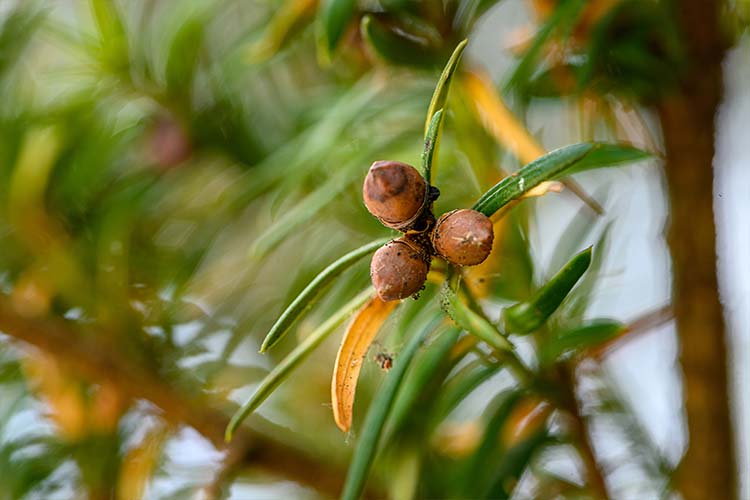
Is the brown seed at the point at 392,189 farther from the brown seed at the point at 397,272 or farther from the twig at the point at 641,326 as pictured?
the twig at the point at 641,326

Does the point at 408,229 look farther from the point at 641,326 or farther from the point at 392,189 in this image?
the point at 641,326

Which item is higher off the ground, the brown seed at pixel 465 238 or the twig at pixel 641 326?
the brown seed at pixel 465 238

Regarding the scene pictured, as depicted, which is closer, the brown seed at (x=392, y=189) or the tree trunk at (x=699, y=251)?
the brown seed at (x=392, y=189)

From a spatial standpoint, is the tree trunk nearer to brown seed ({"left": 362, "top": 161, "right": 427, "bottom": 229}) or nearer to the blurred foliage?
the blurred foliage

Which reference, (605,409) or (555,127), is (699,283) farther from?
(555,127)

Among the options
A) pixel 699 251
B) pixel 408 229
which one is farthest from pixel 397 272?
pixel 699 251

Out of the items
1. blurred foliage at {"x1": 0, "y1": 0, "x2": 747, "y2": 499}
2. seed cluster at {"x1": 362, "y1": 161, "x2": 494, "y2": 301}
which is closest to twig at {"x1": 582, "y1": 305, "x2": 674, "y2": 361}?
blurred foliage at {"x1": 0, "y1": 0, "x2": 747, "y2": 499}

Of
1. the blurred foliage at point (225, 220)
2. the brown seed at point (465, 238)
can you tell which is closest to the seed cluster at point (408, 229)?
the brown seed at point (465, 238)

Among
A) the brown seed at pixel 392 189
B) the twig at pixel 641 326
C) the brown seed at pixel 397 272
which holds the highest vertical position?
the brown seed at pixel 392 189
